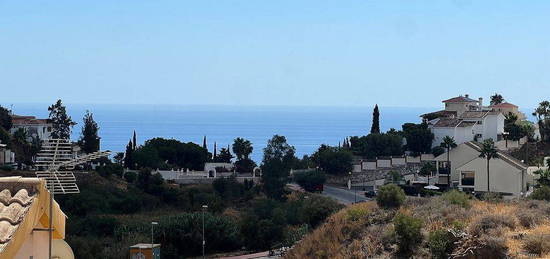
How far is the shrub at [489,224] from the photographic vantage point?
23.9m

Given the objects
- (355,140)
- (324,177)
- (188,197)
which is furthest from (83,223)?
(355,140)

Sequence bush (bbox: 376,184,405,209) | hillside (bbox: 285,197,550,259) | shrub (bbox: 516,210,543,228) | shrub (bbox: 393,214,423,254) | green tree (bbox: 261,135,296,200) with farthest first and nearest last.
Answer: green tree (bbox: 261,135,296,200), bush (bbox: 376,184,405,209), shrub (bbox: 393,214,423,254), shrub (bbox: 516,210,543,228), hillside (bbox: 285,197,550,259)

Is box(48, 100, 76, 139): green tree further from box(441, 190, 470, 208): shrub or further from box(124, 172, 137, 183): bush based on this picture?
box(441, 190, 470, 208): shrub

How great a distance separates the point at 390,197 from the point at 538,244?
9.81 m

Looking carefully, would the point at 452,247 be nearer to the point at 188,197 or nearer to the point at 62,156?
the point at 62,156

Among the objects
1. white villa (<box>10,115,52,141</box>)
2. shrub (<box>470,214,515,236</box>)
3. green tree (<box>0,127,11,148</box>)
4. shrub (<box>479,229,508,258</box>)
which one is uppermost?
white villa (<box>10,115,52,141</box>)

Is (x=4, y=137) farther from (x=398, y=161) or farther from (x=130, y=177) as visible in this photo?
(x=398, y=161)

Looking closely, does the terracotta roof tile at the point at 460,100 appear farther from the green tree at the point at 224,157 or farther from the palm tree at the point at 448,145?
the green tree at the point at 224,157

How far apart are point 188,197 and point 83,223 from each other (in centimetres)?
1236

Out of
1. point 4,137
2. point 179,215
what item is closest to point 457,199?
point 179,215

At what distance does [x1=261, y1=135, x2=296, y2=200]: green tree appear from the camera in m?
65.0

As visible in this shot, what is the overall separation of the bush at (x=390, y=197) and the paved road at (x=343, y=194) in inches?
1135

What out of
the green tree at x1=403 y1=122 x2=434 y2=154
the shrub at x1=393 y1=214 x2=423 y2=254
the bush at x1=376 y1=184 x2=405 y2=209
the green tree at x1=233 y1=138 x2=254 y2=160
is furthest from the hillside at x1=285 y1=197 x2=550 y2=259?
the green tree at x1=233 y1=138 x2=254 y2=160

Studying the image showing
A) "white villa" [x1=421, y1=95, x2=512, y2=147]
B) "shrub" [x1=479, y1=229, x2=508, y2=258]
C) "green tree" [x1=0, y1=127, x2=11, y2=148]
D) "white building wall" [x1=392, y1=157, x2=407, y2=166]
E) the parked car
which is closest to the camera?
"shrub" [x1=479, y1=229, x2=508, y2=258]
